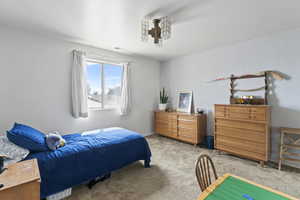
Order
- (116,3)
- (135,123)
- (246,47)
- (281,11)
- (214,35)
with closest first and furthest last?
(116,3) < (281,11) < (214,35) < (246,47) < (135,123)

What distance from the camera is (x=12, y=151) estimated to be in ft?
5.41

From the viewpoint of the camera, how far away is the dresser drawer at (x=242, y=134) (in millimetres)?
2555

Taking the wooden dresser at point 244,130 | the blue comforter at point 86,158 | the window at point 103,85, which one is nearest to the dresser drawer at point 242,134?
the wooden dresser at point 244,130

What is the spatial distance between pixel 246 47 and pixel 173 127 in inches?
99.4

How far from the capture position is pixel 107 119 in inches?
146

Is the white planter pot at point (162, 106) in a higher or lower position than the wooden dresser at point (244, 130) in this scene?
higher

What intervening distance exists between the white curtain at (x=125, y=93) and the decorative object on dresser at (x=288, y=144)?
328 cm

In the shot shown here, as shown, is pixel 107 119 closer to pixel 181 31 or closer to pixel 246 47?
pixel 181 31

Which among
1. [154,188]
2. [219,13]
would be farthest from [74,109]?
[219,13]

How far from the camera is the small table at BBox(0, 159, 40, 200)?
1125 mm

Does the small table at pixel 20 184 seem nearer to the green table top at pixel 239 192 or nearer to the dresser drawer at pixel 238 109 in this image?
the green table top at pixel 239 192

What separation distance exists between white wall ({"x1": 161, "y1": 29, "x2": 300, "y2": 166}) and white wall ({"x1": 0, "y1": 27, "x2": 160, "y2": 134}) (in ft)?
7.99

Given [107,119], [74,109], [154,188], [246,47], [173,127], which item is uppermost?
[246,47]

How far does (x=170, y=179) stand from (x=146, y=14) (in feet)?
8.18
